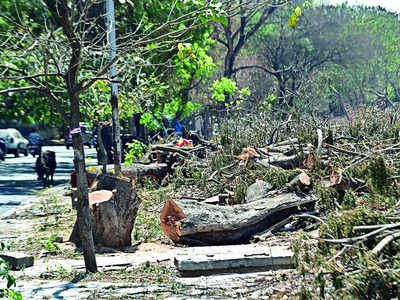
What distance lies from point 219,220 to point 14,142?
32193mm

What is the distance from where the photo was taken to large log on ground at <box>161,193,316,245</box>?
322 inches

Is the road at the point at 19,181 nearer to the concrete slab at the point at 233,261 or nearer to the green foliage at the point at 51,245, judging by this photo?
the green foliage at the point at 51,245

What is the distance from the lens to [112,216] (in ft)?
29.3

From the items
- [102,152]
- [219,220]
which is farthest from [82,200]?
[102,152]

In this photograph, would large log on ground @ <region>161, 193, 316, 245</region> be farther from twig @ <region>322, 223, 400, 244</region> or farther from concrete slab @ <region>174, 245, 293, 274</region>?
twig @ <region>322, 223, 400, 244</region>

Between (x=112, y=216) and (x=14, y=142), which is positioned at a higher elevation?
(x=14, y=142)

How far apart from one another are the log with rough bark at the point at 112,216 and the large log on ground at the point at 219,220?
2.83 feet

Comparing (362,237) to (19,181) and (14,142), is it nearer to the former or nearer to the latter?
(19,181)

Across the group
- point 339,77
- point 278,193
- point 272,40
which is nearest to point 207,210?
point 278,193

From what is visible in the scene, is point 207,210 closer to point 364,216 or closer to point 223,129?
point 364,216

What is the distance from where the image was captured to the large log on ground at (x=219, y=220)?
8.18 metres

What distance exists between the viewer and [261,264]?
6699 mm

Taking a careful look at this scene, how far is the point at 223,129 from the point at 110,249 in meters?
5.58

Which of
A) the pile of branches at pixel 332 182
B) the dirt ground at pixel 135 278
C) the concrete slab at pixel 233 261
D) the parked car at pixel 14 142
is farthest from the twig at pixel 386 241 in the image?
the parked car at pixel 14 142
